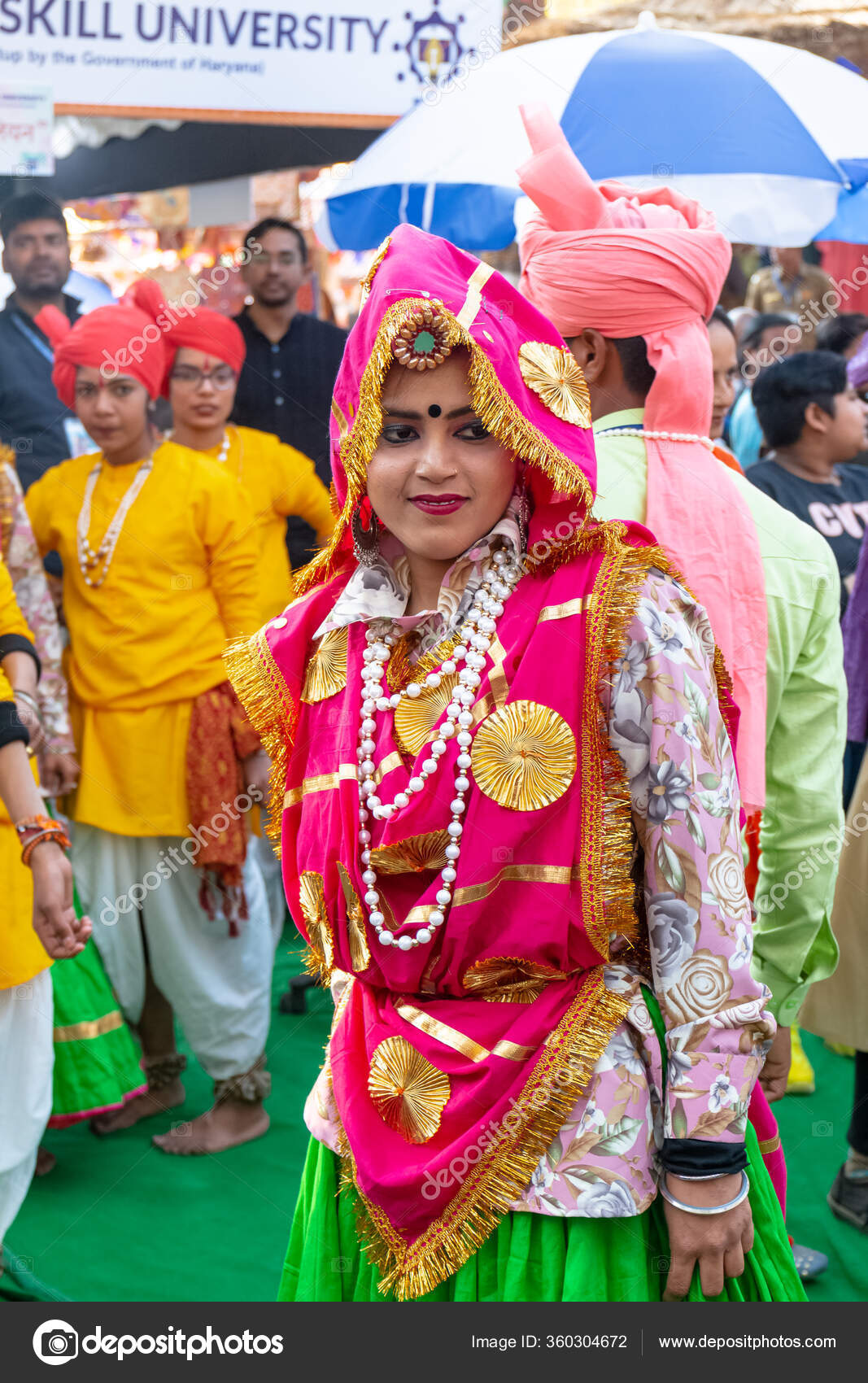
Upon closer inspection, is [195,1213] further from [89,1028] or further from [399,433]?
[399,433]

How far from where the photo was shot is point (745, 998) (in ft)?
5.45

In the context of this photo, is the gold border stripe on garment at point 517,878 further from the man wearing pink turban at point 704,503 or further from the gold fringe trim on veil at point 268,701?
the man wearing pink turban at point 704,503

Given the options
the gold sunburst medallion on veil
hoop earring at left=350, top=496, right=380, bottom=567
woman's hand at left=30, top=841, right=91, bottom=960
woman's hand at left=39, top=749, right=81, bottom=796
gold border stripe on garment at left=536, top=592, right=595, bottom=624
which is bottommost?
woman's hand at left=39, top=749, right=81, bottom=796

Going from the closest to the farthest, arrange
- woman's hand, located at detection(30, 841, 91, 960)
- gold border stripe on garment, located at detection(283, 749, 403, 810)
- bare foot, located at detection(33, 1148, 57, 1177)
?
gold border stripe on garment, located at detection(283, 749, 403, 810), woman's hand, located at detection(30, 841, 91, 960), bare foot, located at detection(33, 1148, 57, 1177)

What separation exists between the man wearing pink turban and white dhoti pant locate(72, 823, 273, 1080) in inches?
80.0

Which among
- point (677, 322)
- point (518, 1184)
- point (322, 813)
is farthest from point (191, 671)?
point (518, 1184)

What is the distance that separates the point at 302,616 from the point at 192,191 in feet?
14.1

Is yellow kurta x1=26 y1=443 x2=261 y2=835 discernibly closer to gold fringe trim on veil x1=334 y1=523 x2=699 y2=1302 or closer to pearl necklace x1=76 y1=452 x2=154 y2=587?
pearl necklace x1=76 y1=452 x2=154 y2=587

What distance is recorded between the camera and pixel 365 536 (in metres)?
1.87

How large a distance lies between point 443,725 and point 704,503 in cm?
91

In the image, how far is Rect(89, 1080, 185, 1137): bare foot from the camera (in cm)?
420

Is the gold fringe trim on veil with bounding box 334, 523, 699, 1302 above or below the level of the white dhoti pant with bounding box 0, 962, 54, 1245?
above

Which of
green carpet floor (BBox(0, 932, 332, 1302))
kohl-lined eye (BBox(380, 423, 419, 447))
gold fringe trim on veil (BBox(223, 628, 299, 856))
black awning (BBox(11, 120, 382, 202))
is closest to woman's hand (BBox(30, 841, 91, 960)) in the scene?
green carpet floor (BBox(0, 932, 332, 1302))

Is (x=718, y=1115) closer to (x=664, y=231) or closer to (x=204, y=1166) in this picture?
(x=664, y=231)
